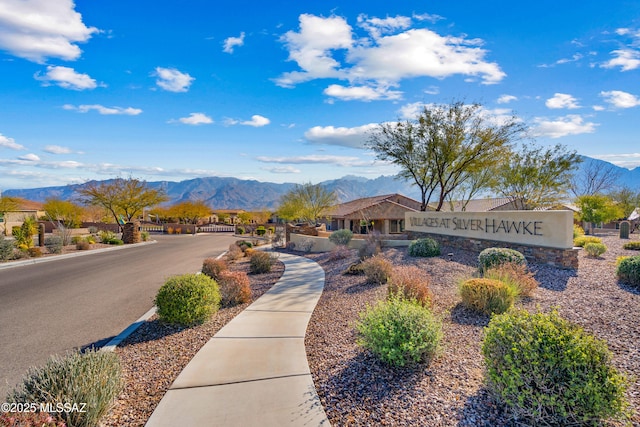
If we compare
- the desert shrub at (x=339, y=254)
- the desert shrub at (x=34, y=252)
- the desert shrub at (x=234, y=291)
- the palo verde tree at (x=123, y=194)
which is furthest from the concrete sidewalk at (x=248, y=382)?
the palo verde tree at (x=123, y=194)

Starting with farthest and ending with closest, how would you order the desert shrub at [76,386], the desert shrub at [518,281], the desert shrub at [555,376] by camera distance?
the desert shrub at [518,281]
the desert shrub at [76,386]
the desert shrub at [555,376]

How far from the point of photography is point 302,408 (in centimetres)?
402

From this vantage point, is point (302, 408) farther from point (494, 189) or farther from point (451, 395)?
point (494, 189)

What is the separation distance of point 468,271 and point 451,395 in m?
7.30

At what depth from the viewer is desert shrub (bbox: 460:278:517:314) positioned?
22.2ft

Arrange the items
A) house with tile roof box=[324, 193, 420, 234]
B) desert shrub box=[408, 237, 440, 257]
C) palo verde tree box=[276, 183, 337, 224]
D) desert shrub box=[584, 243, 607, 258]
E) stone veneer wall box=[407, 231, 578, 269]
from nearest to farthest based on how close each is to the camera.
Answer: stone veneer wall box=[407, 231, 578, 269] < desert shrub box=[584, 243, 607, 258] < desert shrub box=[408, 237, 440, 257] < house with tile roof box=[324, 193, 420, 234] < palo verde tree box=[276, 183, 337, 224]

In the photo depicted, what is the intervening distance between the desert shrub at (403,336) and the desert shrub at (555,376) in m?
1.10

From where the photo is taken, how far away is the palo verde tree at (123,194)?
4056 cm

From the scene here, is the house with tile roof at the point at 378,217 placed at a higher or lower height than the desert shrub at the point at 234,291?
higher

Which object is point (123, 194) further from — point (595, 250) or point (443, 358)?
point (443, 358)

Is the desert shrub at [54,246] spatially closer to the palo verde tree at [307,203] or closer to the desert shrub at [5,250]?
the desert shrub at [5,250]

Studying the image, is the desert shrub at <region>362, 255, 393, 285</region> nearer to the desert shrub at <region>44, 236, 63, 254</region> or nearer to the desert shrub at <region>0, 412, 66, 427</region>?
the desert shrub at <region>0, 412, 66, 427</region>

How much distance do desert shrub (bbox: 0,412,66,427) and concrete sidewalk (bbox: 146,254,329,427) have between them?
0.98 m

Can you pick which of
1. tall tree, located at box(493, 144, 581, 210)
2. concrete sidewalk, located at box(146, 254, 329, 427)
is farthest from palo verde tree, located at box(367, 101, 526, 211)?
concrete sidewalk, located at box(146, 254, 329, 427)
